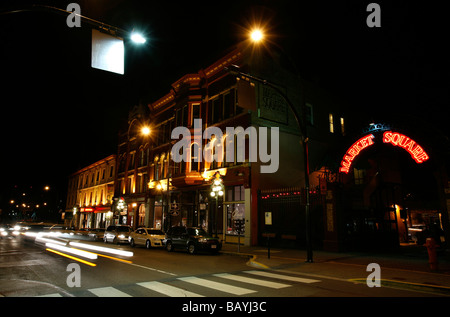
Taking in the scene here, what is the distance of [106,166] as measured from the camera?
47.5 m

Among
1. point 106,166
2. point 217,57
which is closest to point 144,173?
point 106,166

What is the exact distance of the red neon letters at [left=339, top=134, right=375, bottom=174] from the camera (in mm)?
16244

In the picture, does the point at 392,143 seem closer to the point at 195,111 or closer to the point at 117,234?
the point at 195,111

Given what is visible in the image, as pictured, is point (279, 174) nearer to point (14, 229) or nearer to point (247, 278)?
point (247, 278)

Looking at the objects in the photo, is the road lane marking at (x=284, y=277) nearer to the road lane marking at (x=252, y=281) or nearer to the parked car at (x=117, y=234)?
the road lane marking at (x=252, y=281)

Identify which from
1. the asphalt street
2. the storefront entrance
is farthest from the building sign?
the asphalt street

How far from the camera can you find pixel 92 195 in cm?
5122

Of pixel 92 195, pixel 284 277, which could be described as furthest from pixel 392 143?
pixel 92 195

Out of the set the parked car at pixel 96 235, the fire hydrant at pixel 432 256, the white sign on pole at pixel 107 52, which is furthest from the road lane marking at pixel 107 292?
the parked car at pixel 96 235

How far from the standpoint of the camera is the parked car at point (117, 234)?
23.5 m

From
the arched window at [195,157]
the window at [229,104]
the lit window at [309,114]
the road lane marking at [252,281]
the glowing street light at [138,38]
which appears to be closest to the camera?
the glowing street light at [138,38]

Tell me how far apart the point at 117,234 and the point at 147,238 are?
4647 millimetres

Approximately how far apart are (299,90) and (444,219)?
622 inches

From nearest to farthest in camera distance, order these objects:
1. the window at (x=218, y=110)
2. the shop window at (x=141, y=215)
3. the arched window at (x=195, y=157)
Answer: the window at (x=218, y=110) < the arched window at (x=195, y=157) < the shop window at (x=141, y=215)
